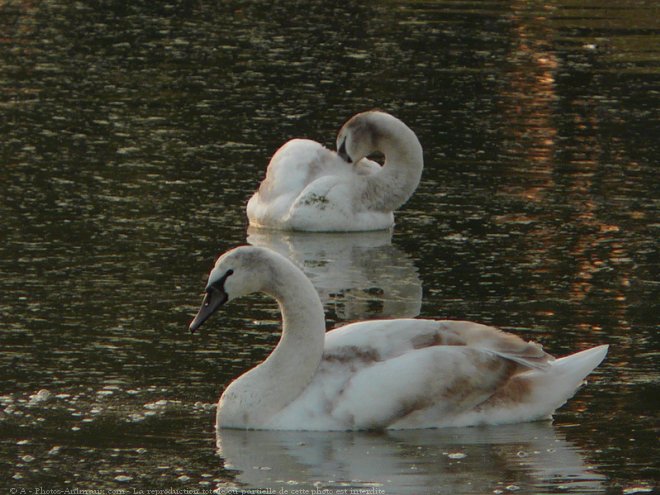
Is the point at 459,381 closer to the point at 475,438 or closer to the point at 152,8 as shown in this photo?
the point at 475,438

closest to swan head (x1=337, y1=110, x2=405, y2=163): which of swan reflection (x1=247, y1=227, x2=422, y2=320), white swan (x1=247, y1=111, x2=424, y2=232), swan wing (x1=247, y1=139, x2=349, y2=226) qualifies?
white swan (x1=247, y1=111, x2=424, y2=232)

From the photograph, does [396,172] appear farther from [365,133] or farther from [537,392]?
[537,392]

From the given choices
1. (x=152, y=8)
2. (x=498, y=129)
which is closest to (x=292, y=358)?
(x=498, y=129)

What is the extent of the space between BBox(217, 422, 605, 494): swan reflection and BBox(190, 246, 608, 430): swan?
9 cm

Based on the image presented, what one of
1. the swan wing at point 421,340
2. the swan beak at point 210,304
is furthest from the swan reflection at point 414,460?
the swan beak at point 210,304

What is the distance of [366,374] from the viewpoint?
1002 cm

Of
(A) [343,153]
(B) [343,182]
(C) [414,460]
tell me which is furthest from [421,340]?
(A) [343,153]

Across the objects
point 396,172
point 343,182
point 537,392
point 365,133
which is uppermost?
point 537,392

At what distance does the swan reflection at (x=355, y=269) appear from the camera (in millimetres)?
13008

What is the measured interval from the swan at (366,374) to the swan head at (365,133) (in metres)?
6.42

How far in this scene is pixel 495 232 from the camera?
49.5ft

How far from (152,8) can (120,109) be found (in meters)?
8.86

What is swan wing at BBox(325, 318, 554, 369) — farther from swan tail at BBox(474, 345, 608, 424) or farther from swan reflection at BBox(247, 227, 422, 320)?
swan reflection at BBox(247, 227, 422, 320)

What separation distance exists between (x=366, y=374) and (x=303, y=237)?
607 centimetres
